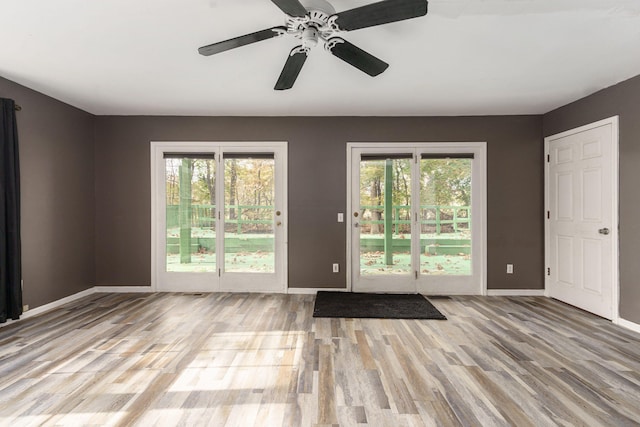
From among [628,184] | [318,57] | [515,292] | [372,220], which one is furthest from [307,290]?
[628,184]

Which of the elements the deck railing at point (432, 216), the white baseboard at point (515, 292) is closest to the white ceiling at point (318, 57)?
the deck railing at point (432, 216)

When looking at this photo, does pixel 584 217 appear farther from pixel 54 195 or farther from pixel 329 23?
pixel 54 195

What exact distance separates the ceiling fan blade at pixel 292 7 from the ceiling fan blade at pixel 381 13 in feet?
0.69

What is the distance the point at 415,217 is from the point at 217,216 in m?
2.79

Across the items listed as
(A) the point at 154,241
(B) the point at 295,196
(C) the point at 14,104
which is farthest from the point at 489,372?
(C) the point at 14,104

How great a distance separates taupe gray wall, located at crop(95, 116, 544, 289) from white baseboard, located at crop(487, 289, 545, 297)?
60 millimetres

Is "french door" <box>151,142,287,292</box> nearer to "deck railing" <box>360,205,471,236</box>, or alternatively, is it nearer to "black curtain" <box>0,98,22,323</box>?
"deck railing" <box>360,205,471,236</box>

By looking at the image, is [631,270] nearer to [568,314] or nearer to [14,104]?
[568,314]

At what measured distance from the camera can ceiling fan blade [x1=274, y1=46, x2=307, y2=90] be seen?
225cm

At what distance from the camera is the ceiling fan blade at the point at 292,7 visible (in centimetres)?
167

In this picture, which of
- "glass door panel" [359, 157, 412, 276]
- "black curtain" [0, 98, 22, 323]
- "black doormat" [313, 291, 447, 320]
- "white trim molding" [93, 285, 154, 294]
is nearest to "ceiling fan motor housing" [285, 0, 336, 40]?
"glass door panel" [359, 157, 412, 276]

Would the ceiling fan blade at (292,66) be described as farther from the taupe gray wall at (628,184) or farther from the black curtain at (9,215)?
the taupe gray wall at (628,184)

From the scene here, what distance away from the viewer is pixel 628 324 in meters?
3.19

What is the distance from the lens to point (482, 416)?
1818mm
